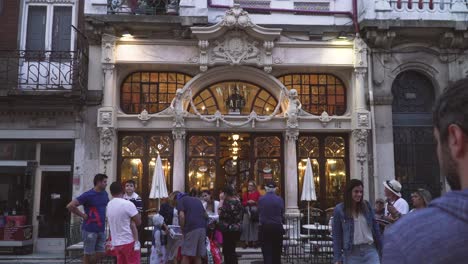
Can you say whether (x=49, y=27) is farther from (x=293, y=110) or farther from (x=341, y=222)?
(x=341, y=222)

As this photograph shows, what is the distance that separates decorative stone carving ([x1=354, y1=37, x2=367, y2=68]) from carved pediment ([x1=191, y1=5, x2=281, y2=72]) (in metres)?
2.54

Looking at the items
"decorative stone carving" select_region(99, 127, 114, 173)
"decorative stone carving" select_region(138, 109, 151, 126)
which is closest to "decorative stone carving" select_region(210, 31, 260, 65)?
"decorative stone carving" select_region(138, 109, 151, 126)

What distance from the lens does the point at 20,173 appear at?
14.3m

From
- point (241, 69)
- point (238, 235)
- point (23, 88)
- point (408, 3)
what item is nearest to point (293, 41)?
point (241, 69)

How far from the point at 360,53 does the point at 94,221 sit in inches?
395

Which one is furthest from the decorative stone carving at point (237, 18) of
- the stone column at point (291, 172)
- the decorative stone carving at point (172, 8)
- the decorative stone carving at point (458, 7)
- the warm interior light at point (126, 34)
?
the decorative stone carving at point (458, 7)

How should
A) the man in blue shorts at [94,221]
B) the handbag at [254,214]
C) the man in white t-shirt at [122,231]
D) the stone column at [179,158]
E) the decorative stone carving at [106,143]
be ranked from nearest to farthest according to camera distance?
the man in white t-shirt at [122,231]
the man in blue shorts at [94,221]
the handbag at [254,214]
the decorative stone carving at [106,143]
the stone column at [179,158]

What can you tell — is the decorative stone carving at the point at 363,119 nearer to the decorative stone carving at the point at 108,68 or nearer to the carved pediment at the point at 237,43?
the carved pediment at the point at 237,43

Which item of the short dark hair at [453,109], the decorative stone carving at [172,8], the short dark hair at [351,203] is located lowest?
the short dark hair at [351,203]

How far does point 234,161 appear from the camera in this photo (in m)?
15.4

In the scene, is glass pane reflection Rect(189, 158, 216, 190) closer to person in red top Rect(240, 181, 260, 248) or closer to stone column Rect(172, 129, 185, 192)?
stone column Rect(172, 129, 185, 192)

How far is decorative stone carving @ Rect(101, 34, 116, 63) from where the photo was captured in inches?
567

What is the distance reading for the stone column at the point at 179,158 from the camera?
14.4 meters

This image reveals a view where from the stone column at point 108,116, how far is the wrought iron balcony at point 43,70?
681mm
